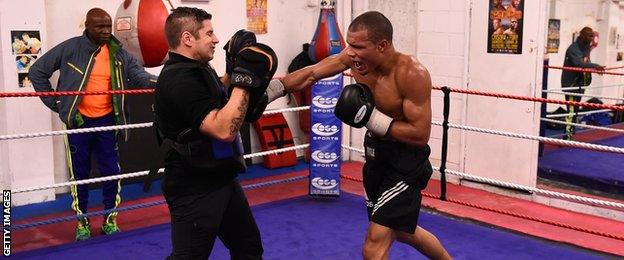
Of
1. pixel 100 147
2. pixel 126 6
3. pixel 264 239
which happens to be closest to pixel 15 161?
pixel 100 147

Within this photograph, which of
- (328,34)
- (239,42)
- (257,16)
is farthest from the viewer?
(257,16)

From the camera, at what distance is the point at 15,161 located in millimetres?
4262

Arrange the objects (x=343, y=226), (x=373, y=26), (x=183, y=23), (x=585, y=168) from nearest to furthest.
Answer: (x=183, y=23) < (x=373, y=26) < (x=343, y=226) < (x=585, y=168)

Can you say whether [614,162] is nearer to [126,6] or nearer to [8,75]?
[126,6]

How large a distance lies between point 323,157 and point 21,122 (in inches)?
80.3

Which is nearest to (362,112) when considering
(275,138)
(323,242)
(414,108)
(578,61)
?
(414,108)

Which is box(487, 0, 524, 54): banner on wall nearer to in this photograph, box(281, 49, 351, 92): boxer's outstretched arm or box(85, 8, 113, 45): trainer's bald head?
box(281, 49, 351, 92): boxer's outstretched arm

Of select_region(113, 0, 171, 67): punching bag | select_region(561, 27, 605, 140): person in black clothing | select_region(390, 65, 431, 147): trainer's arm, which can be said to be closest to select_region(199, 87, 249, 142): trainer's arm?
select_region(390, 65, 431, 147): trainer's arm

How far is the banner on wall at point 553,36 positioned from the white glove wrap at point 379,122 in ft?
21.1

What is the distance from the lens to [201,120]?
187 centimetres

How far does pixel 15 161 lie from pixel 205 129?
2943 millimetres

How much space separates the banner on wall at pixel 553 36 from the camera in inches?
317

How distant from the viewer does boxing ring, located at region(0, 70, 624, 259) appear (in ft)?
10.7

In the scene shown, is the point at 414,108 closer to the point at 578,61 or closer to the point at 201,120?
the point at 201,120
